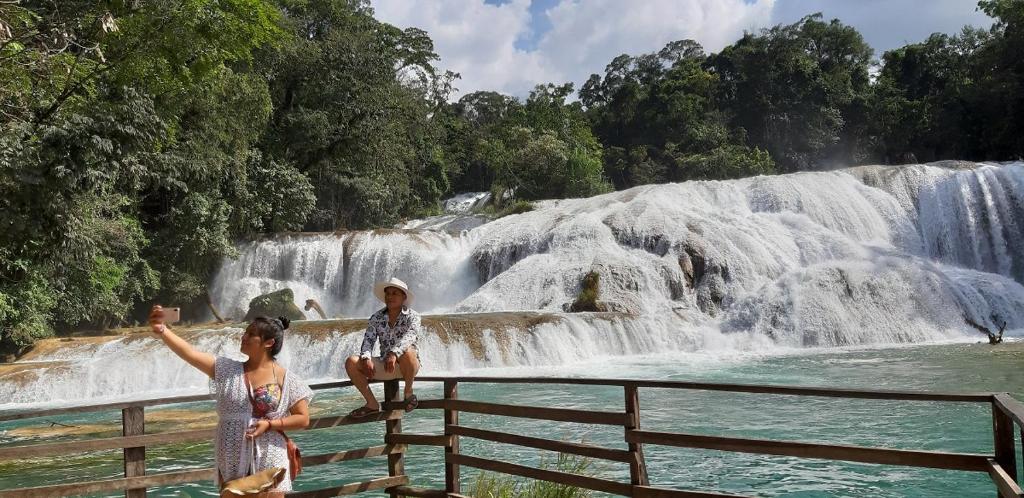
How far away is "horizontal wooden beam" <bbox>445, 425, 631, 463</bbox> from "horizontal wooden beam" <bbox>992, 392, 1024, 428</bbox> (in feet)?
5.93

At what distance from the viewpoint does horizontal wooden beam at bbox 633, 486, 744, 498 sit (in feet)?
13.1

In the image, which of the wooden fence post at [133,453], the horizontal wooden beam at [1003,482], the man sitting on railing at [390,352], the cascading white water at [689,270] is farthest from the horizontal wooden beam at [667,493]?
the cascading white water at [689,270]

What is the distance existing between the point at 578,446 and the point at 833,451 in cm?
146

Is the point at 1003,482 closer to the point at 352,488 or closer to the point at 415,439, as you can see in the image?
the point at 415,439

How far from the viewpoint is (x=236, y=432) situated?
3.56 metres

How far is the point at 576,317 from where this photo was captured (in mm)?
17906

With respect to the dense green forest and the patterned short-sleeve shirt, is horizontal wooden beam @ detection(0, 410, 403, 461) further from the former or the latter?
the dense green forest

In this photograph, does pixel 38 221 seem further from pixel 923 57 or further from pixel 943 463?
pixel 923 57

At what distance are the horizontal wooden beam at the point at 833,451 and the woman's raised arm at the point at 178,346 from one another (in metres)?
2.10

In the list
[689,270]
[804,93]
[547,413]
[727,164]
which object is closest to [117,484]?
[547,413]

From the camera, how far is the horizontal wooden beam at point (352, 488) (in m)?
4.75

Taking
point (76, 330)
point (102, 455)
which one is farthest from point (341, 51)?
point (102, 455)

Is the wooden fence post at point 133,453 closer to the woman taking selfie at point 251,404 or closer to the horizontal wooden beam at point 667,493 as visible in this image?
the woman taking selfie at point 251,404

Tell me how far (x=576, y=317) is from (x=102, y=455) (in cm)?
1032
